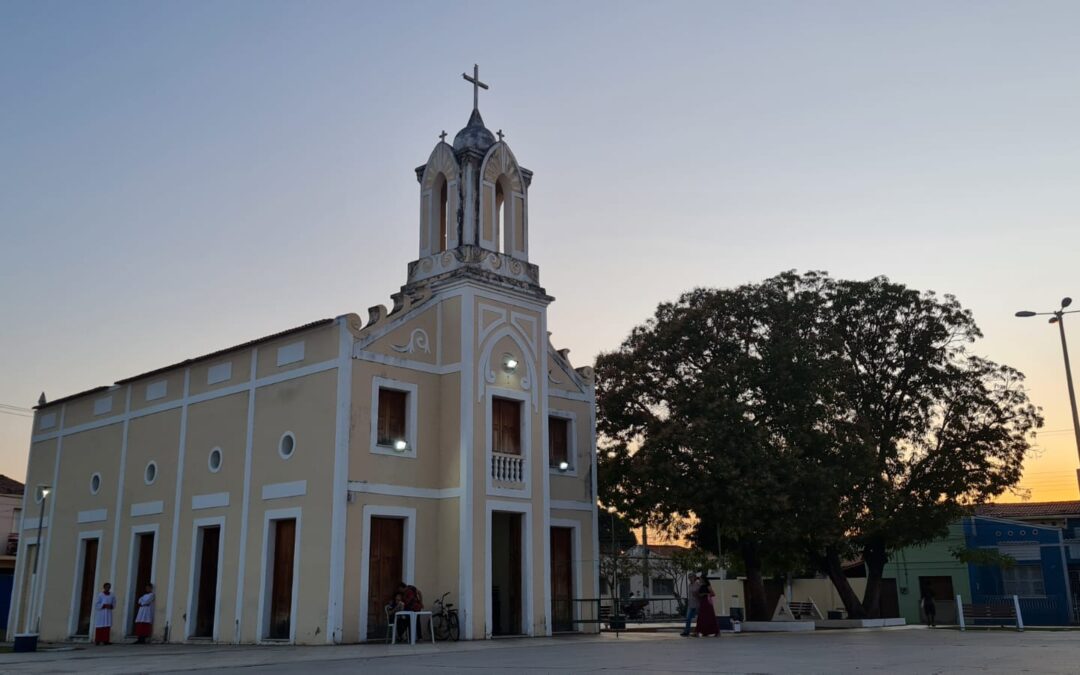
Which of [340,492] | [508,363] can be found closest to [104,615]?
[340,492]

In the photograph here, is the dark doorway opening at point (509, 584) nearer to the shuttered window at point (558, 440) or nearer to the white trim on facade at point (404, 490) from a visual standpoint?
the white trim on facade at point (404, 490)

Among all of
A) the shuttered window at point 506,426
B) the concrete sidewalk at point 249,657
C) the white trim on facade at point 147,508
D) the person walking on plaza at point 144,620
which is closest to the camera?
the concrete sidewalk at point 249,657

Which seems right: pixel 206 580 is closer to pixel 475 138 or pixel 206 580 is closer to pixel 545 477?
pixel 545 477

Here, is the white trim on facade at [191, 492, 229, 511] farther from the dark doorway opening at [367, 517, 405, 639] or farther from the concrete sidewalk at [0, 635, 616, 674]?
the dark doorway opening at [367, 517, 405, 639]

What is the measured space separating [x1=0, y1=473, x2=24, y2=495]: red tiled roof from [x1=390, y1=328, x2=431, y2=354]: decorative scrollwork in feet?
134

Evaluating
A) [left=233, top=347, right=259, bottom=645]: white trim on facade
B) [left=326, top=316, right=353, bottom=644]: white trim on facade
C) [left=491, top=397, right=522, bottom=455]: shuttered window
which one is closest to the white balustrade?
[left=491, top=397, right=522, bottom=455]: shuttered window

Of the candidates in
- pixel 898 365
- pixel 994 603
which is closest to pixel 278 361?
pixel 898 365

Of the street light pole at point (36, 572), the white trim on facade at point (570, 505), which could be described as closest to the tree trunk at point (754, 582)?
the white trim on facade at point (570, 505)

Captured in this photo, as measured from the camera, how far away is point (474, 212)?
25469 millimetres

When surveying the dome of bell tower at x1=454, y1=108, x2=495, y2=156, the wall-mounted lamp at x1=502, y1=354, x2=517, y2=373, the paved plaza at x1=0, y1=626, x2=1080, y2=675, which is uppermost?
the dome of bell tower at x1=454, y1=108, x2=495, y2=156

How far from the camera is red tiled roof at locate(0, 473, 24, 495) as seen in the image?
54984 mm

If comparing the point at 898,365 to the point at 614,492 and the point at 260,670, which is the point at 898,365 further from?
the point at 260,670

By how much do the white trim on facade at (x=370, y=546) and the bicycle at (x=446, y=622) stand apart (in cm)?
95

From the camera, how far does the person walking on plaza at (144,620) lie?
25.0m
